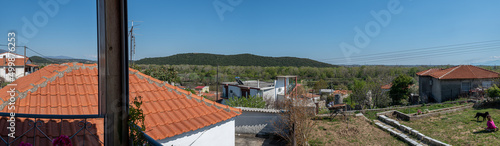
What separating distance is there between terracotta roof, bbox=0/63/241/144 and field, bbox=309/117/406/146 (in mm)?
4786

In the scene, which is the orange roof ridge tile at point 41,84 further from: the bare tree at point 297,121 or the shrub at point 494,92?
the shrub at point 494,92

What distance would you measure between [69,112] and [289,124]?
6.63 metres

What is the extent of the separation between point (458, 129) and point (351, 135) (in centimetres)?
350

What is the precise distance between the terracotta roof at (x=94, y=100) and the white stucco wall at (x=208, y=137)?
11 cm

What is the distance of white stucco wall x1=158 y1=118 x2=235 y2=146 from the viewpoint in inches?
132

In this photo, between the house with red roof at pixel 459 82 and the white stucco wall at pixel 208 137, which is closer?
the white stucco wall at pixel 208 137

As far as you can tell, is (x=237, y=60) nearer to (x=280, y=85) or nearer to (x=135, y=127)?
(x=280, y=85)

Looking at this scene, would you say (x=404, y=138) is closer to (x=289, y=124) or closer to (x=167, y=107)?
(x=289, y=124)

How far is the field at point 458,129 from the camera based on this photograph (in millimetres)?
6688

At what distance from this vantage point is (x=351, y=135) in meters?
8.23

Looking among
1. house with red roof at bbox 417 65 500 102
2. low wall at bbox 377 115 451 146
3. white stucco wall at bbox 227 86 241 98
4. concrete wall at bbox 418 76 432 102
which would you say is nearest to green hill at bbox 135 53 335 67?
white stucco wall at bbox 227 86 241 98

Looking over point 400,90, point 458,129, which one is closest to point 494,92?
point 458,129

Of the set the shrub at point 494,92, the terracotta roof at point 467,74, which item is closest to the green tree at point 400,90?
the terracotta roof at point 467,74

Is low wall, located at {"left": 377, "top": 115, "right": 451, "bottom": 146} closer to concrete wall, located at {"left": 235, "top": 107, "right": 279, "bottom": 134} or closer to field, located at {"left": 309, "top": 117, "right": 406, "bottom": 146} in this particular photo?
field, located at {"left": 309, "top": 117, "right": 406, "bottom": 146}
